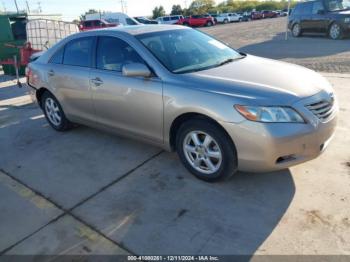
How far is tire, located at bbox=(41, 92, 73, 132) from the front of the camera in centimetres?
523

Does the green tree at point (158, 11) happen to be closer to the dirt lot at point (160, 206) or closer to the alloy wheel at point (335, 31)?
the alloy wheel at point (335, 31)

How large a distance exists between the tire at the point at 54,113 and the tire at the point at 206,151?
7.88 ft

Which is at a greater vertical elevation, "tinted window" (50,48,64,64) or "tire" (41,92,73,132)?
"tinted window" (50,48,64,64)

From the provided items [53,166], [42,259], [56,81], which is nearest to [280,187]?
[42,259]

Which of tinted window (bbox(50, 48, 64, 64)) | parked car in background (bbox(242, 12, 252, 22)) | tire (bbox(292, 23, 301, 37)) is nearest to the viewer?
tinted window (bbox(50, 48, 64, 64))

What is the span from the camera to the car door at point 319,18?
14.4 metres

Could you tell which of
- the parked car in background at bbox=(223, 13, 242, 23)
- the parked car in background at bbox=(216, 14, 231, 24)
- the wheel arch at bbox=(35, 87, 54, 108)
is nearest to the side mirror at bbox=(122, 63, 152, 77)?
the wheel arch at bbox=(35, 87, 54, 108)

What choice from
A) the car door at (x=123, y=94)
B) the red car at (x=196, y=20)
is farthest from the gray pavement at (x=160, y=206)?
the red car at (x=196, y=20)

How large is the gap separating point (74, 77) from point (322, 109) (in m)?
3.19

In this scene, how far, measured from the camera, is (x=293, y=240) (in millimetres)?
2674

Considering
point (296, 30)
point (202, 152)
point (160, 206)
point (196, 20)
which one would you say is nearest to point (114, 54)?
point (202, 152)

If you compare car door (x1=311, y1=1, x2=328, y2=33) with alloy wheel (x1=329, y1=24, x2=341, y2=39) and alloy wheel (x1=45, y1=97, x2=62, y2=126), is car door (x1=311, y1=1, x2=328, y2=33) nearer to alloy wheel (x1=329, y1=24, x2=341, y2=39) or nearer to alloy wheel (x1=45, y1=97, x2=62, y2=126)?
alloy wheel (x1=329, y1=24, x2=341, y2=39)

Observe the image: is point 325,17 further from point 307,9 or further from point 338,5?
A: point 307,9

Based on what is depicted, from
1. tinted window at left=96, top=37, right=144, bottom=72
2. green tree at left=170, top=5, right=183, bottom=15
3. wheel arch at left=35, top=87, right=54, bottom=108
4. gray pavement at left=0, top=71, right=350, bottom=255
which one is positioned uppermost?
green tree at left=170, top=5, right=183, bottom=15
